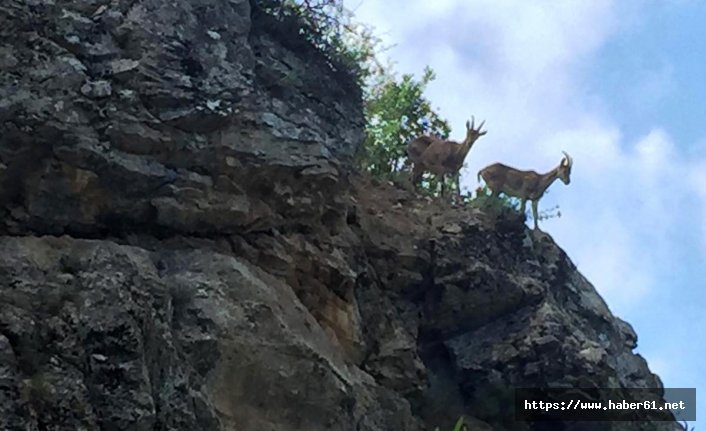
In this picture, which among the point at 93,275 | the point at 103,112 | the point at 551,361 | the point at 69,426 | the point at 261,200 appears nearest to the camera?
the point at 69,426

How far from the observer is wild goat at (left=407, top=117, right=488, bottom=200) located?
12188 millimetres

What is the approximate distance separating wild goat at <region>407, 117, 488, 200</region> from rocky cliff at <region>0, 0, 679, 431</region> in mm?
1219

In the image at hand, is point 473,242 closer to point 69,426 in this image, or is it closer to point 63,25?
point 63,25

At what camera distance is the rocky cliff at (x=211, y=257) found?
6449mm

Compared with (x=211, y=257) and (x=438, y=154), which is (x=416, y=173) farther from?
(x=211, y=257)

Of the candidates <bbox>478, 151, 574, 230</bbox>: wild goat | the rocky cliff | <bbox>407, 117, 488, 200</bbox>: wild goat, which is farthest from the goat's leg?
the rocky cliff

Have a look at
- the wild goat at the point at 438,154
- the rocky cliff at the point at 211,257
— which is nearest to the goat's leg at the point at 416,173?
the wild goat at the point at 438,154

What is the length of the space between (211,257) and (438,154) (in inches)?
193

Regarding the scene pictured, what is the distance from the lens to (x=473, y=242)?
37.9 feet

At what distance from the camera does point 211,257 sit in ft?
25.8

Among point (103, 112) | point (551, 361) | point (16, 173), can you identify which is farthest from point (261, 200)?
point (551, 361)

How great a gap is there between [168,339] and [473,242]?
5.38 m

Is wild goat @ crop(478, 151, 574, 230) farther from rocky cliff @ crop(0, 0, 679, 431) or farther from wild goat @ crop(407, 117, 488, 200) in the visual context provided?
rocky cliff @ crop(0, 0, 679, 431)

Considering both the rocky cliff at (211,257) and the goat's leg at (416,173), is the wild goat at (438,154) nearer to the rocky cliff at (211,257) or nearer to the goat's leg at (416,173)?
the goat's leg at (416,173)
